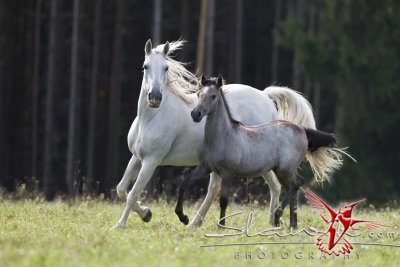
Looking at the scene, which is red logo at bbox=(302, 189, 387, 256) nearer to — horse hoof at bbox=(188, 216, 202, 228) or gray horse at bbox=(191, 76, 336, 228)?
gray horse at bbox=(191, 76, 336, 228)

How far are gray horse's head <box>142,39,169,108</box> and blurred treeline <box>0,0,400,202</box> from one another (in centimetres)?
1238

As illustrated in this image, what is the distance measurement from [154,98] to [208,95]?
0.72 m

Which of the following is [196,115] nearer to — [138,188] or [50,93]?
[138,188]

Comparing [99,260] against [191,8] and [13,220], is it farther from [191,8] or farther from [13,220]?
[191,8]

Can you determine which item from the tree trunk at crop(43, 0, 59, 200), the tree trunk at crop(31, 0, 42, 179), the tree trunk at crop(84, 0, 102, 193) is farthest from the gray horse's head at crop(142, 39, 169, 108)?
the tree trunk at crop(31, 0, 42, 179)

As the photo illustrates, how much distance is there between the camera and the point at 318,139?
13320mm

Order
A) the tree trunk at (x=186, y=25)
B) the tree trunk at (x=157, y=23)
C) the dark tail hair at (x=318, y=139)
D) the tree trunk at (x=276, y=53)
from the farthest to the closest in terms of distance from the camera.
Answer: the tree trunk at (x=276, y=53) < the tree trunk at (x=186, y=25) < the tree trunk at (x=157, y=23) < the dark tail hair at (x=318, y=139)

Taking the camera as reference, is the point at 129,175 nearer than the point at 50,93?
Yes

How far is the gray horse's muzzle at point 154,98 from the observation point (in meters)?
12.1

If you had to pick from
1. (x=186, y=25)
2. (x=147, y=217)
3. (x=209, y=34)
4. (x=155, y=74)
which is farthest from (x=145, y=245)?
(x=186, y=25)

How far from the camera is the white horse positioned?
12555 millimetres

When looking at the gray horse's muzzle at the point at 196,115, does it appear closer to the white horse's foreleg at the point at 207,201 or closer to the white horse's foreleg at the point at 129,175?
the white horse's foreleg at the point at 207,201

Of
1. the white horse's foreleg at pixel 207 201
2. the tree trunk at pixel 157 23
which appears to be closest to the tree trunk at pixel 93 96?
the tree trunk at pixel 157 23

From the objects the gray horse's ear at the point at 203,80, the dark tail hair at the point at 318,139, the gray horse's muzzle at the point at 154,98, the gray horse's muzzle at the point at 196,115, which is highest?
the gray horse's ear at the point at 203,80
